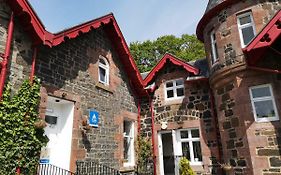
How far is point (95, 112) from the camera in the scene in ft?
31.8

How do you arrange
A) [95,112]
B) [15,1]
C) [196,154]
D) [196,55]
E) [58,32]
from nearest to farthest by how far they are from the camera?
[15,1] < [58,32] < [95,112] < [196,154] < [196,55]

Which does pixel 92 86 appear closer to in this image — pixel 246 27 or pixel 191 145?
pixel 191 145

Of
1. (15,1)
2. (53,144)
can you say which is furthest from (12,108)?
(15,1)

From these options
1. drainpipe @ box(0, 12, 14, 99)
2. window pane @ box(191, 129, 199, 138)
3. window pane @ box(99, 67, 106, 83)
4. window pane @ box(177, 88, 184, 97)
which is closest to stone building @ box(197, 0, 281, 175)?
window pane @ box(191, 129, 199, 138)

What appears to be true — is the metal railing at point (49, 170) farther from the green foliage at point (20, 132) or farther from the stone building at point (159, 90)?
the green foliage at point (20, 132)

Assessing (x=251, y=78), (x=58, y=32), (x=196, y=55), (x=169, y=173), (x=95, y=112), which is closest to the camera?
(x=58, y=32)

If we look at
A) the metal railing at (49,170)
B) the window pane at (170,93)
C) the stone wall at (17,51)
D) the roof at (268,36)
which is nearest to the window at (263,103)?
the roof at (268,36)

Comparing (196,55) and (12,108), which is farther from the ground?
(196,55)

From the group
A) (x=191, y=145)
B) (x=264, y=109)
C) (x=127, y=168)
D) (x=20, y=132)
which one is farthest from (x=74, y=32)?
(x=264, y=109)

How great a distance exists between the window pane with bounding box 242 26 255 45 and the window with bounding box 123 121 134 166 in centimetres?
675

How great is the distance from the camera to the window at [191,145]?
11.3 m

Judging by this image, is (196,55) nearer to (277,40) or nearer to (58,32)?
(277,40)

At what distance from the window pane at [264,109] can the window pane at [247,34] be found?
2515 mm

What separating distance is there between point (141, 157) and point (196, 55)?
62.2 feet
